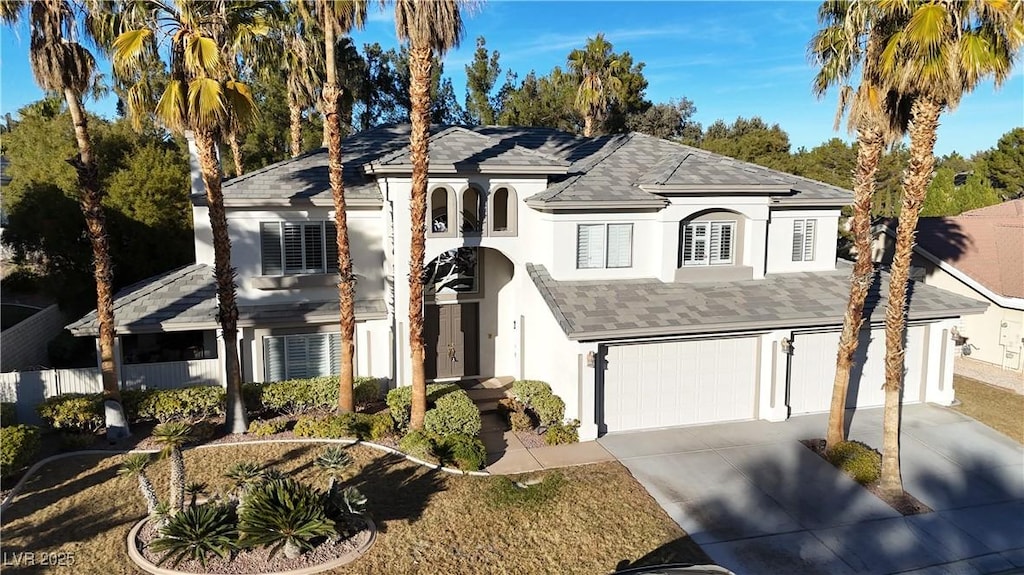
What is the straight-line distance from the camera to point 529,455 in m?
14.4

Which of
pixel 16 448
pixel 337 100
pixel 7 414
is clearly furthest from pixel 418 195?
pixel 7 414

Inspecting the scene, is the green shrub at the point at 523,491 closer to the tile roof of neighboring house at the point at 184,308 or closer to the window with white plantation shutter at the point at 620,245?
the tile roof of neighboring house at the point at 184,308

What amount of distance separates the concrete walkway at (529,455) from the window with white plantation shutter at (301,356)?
4.90 meters

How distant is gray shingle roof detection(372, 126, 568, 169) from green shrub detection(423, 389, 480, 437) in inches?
235

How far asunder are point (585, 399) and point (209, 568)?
8.54 meters

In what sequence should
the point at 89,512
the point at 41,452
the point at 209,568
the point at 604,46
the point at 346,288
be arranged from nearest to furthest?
the point at 209,568
the point at 89,512
the point at 41,452
the point at 346,288
the point at 604,46

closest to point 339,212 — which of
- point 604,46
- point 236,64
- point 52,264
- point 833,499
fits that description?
point 236,64

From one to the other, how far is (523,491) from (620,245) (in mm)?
7703

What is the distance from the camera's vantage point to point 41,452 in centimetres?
1380

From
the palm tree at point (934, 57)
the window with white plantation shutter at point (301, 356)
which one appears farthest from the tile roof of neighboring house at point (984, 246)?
the window with white plantation shutter at point (301, 356)

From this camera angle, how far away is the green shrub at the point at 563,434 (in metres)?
15.0

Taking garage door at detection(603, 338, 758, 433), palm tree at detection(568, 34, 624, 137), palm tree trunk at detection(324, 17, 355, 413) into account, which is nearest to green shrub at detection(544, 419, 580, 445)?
garage door at detection(603, 338, 758, 433)

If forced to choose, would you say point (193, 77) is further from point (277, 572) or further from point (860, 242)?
point (860, 242)

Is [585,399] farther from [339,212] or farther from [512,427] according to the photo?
[339,212]
